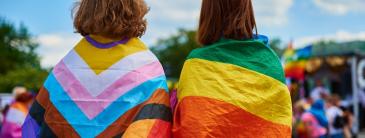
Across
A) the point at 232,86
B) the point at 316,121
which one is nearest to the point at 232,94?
the point at 232,86

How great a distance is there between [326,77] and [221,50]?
20.9m

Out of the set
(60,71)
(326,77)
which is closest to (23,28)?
(326,77)

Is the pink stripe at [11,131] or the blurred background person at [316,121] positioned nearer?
the pink stripe at [11,131]

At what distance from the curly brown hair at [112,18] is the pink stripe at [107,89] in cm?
25

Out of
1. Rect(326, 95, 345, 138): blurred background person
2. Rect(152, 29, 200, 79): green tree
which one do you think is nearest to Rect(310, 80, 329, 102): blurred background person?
Rect(326, 95, 345, 138): blurred background person

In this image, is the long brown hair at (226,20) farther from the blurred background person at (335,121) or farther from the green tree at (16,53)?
the green tree at (16,53)

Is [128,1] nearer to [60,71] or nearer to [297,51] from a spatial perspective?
[60,71]

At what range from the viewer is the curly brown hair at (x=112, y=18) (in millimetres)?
3377

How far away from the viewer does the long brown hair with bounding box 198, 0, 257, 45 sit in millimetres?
3463

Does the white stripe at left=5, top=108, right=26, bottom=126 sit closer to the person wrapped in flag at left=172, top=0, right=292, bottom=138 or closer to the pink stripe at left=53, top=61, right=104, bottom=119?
the pink stripe at left=53, top=61, right=104, bottom=119

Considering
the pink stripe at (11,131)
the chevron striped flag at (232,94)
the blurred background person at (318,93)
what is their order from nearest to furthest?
1. the chevron striped flag at (232,94)
2. the pink stripe at (11,131)
3. the blurred background person at (318,93)

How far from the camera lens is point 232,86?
330 centimetres

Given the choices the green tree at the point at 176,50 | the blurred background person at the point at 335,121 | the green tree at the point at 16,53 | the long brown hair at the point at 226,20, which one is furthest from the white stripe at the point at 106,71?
the green tree at the point at 176,50

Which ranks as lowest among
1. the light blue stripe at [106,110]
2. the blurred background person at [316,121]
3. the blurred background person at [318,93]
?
the blurred background person at [318,93]
